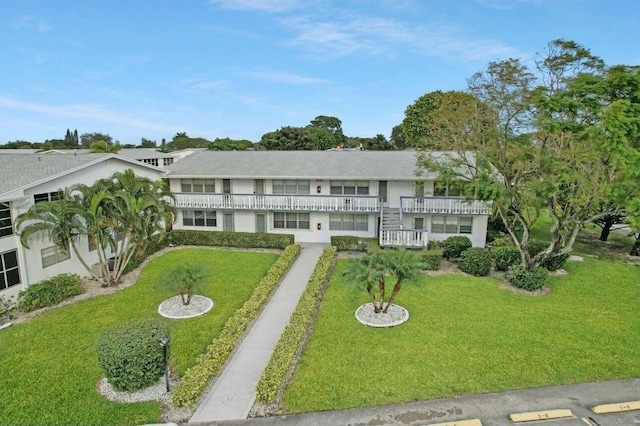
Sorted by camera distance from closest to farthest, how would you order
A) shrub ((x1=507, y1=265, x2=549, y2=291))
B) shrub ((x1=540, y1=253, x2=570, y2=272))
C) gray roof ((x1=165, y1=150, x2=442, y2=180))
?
shrub ((x1=507, y1=265, x2=549, y2=291))
shrub ((x1=540, y1=253, x2=570, y2=272))
gray roof ((x1=165, y1=150, x2=442, y2=180))

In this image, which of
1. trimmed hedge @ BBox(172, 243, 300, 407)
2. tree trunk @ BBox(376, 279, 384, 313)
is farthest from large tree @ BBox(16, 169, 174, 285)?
tree trunk @ BBox(376, 279, 384, 313)

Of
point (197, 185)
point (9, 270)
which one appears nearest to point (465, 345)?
point (9, 270)

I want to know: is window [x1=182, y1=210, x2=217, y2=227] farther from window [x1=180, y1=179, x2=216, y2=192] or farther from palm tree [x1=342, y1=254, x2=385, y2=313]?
palm tree [x1=342, y1=254, x2=385, y2=313]

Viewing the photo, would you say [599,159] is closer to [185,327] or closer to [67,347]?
[185,327]

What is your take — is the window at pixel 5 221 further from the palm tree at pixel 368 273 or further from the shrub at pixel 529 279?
the shrub at pixel 529 279

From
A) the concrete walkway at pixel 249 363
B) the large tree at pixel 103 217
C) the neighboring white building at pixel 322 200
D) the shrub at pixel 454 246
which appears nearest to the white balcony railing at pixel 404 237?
the neighboring white building at pixel 322 200

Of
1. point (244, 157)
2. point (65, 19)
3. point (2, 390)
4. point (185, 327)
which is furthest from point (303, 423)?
point (244, 157)
